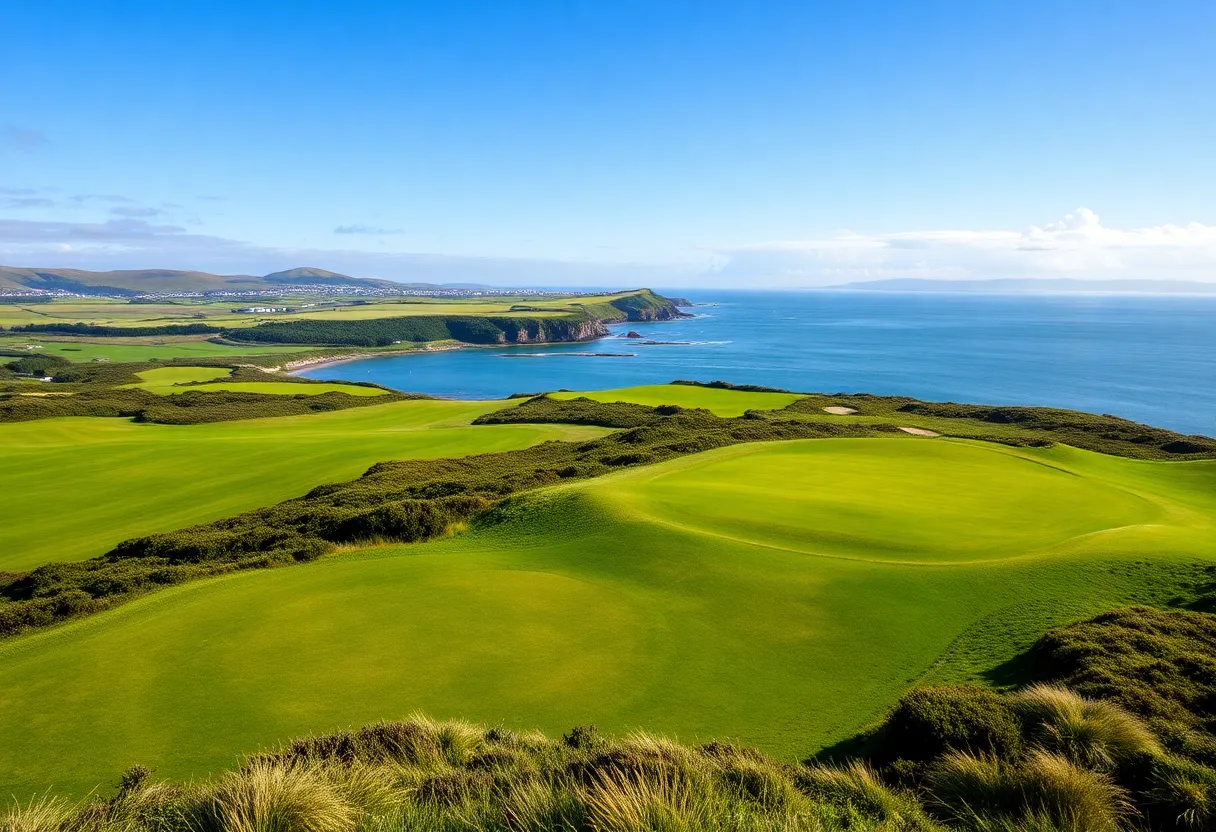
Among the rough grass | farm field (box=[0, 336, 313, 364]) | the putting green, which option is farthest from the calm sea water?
the rough grass

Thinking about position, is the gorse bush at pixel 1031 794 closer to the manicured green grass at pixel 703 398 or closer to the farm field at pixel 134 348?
the manicured green grass at pixel 703 398

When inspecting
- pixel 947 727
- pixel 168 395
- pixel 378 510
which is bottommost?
pixel 168 395

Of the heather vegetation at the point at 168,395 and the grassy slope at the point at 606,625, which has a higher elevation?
the grassy slope at the point at 606,625

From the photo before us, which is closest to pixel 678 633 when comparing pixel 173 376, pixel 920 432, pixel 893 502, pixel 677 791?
pixel 677 791

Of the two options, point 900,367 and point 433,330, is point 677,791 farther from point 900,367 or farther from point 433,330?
point 433,330

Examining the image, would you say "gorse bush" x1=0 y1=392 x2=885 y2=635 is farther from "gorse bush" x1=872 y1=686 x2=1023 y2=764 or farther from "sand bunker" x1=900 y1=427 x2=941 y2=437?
"gorse bush" x1=872 y1=686 x2=1023 y2=764

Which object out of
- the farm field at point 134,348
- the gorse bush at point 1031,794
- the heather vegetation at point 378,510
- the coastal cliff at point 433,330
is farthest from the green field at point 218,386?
the gorse bush at point 1031,794

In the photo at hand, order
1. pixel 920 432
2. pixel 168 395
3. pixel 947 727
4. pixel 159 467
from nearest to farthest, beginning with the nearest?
pixel 947 727 < pixel 159 467 < pixel 920 432 < pixel 168 395
